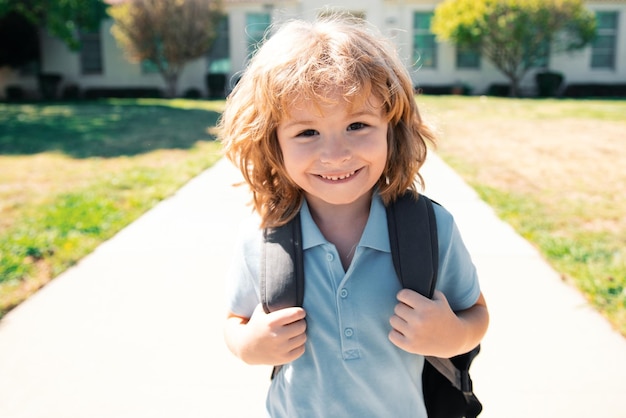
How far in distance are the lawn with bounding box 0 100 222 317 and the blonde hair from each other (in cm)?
33

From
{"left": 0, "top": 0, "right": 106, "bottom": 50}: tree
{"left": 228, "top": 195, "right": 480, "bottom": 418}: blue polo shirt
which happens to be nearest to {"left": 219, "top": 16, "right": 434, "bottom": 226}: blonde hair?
{"left": 228, "top": 195, "right": 480, "bottom": 418}: blue polo shirt

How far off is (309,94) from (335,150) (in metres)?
0.14

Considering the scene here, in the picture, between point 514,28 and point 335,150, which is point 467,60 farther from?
point 335,150

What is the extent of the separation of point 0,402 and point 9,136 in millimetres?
9264

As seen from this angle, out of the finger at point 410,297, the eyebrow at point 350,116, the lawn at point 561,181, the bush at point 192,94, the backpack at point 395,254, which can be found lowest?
the lawn at point 561,181

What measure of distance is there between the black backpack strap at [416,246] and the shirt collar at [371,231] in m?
0.02

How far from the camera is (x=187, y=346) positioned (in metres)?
2.89

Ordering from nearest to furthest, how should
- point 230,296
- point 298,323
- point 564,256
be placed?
point 298,323 < point 230,296 < point 564,256

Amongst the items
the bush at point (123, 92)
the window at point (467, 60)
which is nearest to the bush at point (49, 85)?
the bush at point (123, 92)

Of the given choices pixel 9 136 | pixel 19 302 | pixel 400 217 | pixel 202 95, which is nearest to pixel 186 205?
pixel 19 302

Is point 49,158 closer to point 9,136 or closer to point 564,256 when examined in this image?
point 9,136

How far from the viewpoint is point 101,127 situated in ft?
38.1

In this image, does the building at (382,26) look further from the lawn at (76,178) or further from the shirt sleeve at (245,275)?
the shirt sleeve at (245,275)

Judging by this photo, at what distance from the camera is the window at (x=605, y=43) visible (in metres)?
22.2
